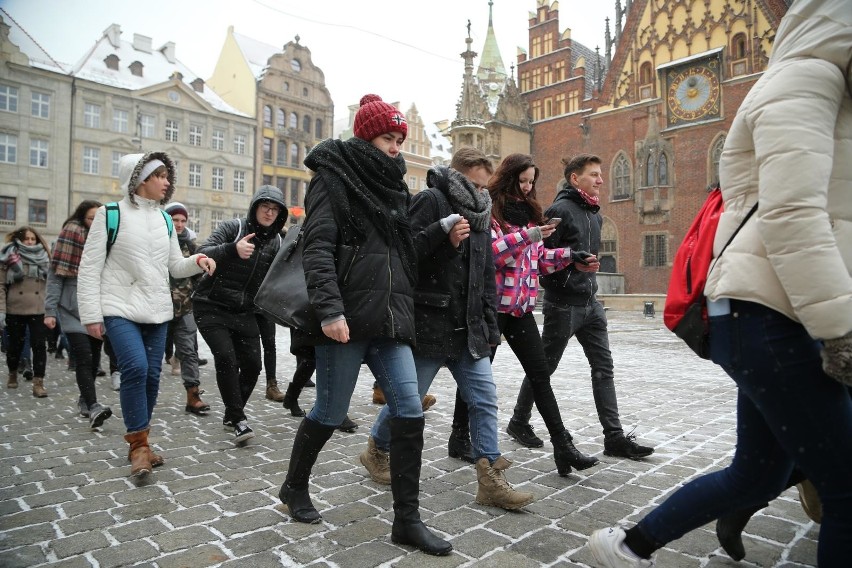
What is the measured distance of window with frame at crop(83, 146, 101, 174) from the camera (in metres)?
38.4

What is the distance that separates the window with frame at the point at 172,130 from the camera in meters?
41.4

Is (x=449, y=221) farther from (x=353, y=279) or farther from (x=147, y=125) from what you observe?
(x=147, y=125)

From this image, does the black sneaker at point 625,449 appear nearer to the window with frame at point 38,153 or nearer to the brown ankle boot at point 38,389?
the brown ankle boot at point 38,389

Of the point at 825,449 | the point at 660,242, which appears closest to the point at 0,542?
the point at 825,449

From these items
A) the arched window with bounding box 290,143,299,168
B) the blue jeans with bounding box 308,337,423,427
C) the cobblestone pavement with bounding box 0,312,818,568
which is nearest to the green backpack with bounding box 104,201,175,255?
the cobblestone pavement with bounding box 0,312,818,568

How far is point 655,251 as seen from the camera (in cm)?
3133

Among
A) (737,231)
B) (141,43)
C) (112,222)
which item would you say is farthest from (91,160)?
(737,231)

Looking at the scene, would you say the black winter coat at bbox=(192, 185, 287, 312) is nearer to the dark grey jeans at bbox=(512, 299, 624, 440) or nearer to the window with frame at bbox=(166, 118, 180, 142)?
the dark grey jeans at bbox=(512, 299, 624, 440)

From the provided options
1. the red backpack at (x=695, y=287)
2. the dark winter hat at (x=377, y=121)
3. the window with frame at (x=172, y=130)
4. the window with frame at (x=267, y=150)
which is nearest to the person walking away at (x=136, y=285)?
the dark winter hat at (x=377, y=121)

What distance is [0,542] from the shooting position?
9.50 feet

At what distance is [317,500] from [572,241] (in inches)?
101

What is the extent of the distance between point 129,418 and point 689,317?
3498mm

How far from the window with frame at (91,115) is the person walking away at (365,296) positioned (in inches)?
1635

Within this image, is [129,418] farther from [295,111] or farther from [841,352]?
[295,111]
